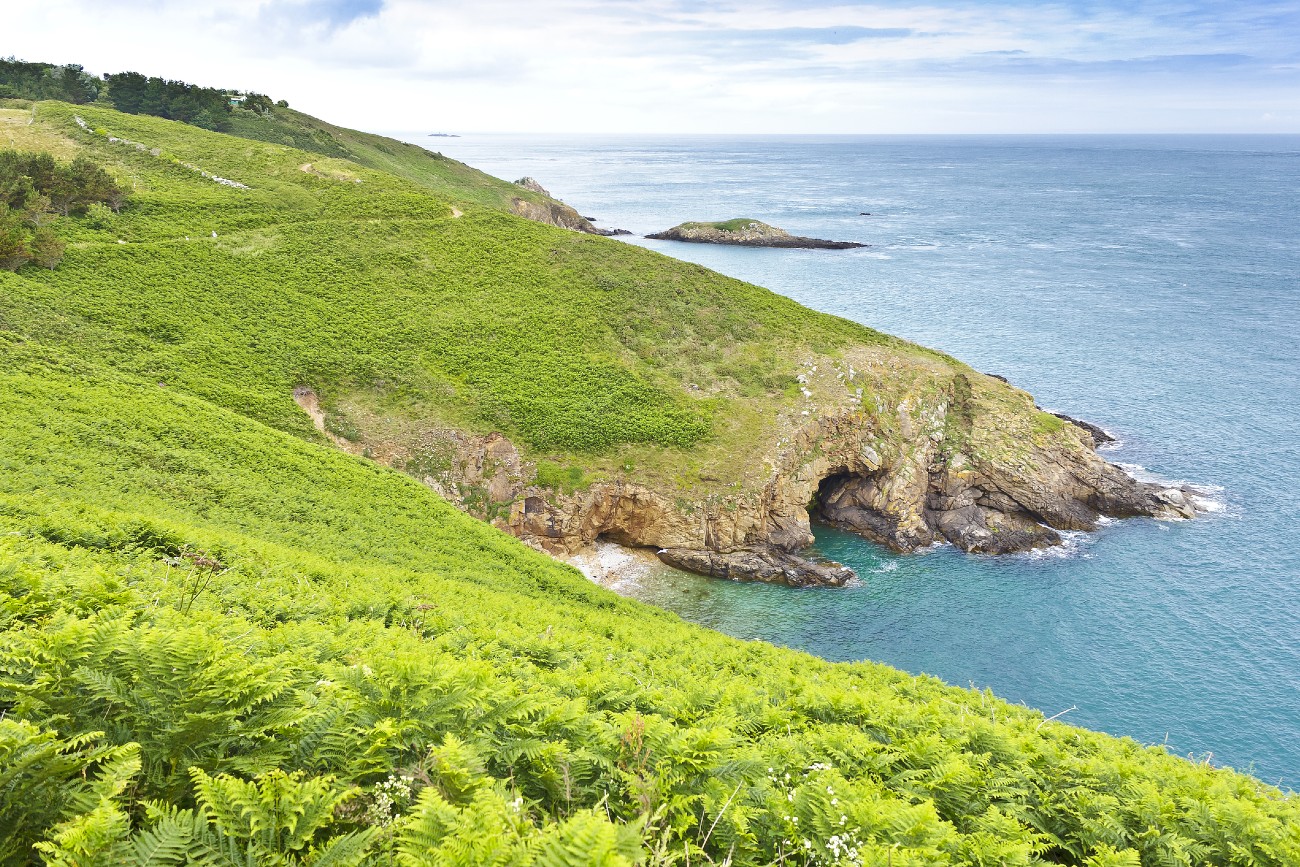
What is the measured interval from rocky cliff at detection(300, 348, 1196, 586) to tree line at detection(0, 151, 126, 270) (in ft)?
61.2

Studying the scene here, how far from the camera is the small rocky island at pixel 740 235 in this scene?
123 meters

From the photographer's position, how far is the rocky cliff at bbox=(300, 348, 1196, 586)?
122ft

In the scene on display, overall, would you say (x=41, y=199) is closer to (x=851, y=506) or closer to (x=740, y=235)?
(x=851, y=506)

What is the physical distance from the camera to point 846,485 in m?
43.6

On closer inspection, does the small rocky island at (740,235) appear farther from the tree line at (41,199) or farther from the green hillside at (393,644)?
the tree line at (41,199)

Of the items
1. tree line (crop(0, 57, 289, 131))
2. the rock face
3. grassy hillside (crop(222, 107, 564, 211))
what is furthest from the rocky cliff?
the rock face

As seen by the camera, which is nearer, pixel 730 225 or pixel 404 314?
pixel 404 314

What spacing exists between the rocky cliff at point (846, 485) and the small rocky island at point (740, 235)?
A: 79.8 meters

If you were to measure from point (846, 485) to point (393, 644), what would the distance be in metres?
36.5

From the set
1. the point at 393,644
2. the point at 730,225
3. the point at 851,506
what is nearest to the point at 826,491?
the point at 851,506

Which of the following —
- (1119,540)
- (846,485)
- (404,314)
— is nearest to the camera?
(1119,540)

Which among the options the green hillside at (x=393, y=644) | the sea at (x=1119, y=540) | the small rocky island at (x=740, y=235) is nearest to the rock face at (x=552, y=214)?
the small rocky island at (x=740, y=235)

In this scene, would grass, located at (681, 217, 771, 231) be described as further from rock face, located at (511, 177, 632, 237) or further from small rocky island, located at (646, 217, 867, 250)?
rock face, located at (511, 177, 632, 237)

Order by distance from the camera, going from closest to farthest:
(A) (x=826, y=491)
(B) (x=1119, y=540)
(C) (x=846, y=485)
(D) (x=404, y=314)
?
(B) (x=1119, y=540)
(C) (x=846, y=485)
(A) (x=826, y=491)
(D) (x=404, y=314)
